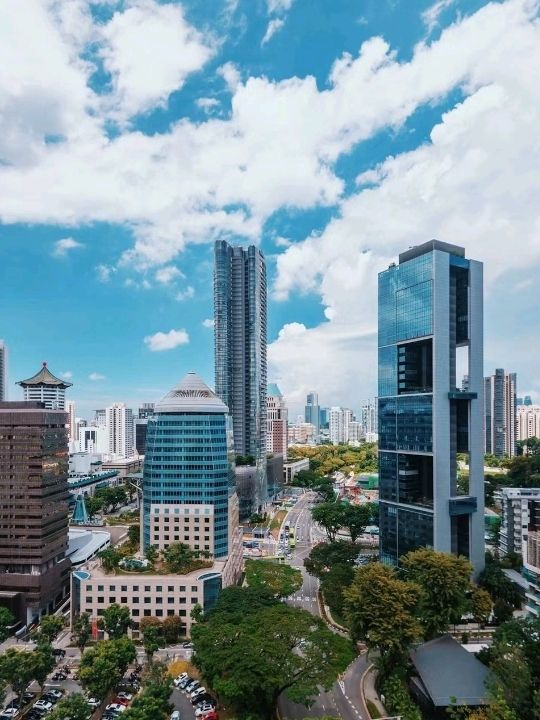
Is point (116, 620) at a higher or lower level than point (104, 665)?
lower

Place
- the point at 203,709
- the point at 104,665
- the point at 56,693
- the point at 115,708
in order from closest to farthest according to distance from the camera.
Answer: the point at 104,665 < the point at 203,709 < the point at 115,708 < the point at 56,693

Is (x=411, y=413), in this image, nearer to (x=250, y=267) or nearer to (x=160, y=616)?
(x=160, y=616)

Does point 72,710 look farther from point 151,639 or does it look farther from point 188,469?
point 188,469

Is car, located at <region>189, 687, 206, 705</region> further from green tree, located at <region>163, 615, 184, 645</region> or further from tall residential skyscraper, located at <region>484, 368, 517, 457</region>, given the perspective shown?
tall residential skyscraper, located at <region>484, 368, 517, 457</region>

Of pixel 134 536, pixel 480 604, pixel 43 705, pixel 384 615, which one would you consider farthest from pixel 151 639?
pixel 480 604

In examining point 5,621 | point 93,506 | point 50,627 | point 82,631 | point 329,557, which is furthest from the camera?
point 93,506

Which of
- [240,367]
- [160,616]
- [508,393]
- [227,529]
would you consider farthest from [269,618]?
[508,393]

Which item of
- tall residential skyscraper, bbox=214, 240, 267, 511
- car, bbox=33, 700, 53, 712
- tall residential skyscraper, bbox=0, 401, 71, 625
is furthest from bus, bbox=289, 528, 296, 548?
car, bbox=33, 700, 53, 712

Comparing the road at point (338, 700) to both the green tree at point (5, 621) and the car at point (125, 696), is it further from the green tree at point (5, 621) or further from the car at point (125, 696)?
the green tree at point (5, 621)
